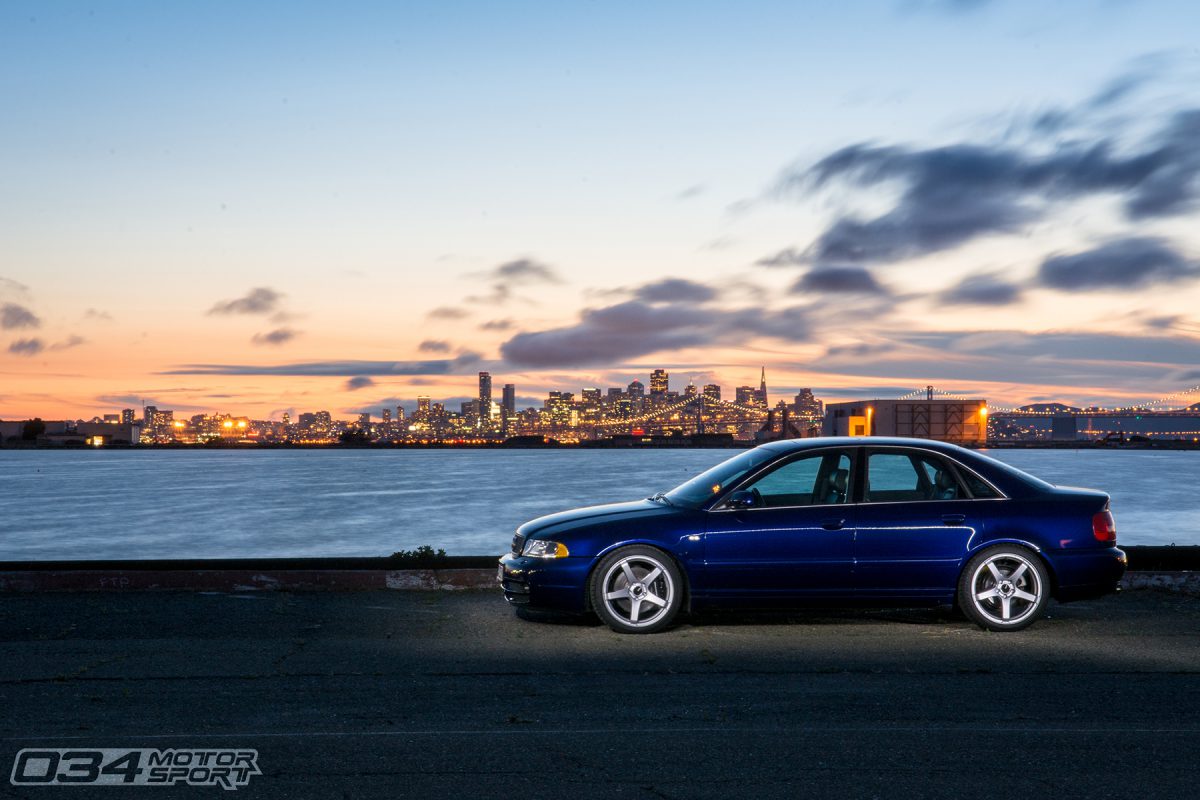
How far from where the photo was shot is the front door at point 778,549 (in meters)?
8.95

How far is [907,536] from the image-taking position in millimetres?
9109

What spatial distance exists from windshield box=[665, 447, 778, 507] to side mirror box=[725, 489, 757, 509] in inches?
7.2

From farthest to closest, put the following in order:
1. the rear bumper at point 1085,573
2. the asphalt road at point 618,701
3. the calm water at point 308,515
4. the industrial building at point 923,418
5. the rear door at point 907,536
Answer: the industrial building at point 923,418 → the calm water at point 308,515 → the rear bumper at point 1085,573 → the rear door at point 907,536 → the asphalt road at point 618,701

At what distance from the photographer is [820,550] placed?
29.6 feet

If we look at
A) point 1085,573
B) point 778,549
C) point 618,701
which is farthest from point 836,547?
point 618,701

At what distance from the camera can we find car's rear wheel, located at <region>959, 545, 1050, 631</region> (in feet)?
29.8

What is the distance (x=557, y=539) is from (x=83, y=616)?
14.0 feet

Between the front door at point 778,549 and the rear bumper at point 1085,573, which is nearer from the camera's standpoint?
the front door at point 778,549

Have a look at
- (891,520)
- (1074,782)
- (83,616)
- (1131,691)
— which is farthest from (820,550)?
(83,616)

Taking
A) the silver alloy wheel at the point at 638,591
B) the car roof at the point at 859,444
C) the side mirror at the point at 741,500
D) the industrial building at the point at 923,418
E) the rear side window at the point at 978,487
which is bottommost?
the silver alloy wheel at the point at 638,591

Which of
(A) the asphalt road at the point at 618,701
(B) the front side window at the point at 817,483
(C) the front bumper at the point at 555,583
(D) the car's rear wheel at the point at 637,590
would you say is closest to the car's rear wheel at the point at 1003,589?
(A) the asphalt road at the point at 618,701

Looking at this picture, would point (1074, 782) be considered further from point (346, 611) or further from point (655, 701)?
point (346, 611)

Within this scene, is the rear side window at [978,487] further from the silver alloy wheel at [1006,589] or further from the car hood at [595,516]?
the car hood at [595,516]

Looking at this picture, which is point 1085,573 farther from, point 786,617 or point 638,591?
point 638,591
